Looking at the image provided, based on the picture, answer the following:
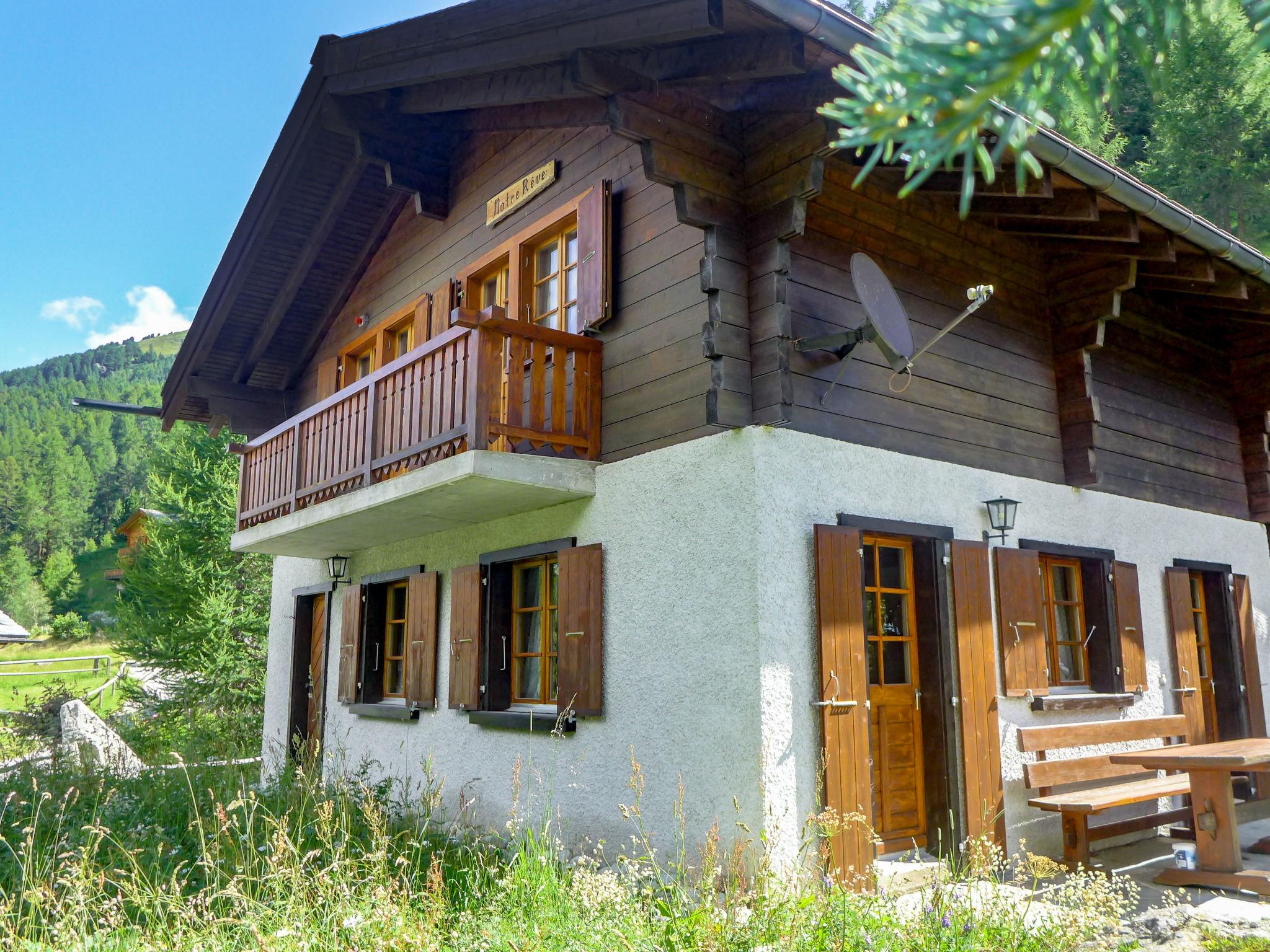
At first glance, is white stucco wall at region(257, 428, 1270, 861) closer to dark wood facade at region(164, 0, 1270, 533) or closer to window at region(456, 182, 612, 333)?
dark wood facade at region(164, 0, 1270, 533)

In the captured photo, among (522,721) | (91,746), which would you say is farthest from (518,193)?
(91,746)

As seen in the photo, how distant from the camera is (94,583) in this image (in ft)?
202

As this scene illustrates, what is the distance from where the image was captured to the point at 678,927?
147 inches

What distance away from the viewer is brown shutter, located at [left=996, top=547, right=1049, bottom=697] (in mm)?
6547

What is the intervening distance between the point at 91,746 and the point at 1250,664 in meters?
10.5

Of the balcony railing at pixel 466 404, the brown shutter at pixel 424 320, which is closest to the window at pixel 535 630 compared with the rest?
the balcony railing at pixel 466 404

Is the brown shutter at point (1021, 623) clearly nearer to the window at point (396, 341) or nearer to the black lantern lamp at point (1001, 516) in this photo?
the black lantern lamp at point (1001, 516)

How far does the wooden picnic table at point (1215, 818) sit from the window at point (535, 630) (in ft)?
12.5

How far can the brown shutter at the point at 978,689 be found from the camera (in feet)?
19.6

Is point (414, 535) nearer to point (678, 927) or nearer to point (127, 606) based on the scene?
point (678, 927)

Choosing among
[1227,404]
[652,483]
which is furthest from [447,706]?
[1227,404]

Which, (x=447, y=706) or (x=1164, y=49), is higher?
(x=1164, y=49)

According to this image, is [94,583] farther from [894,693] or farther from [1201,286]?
[1201,286]

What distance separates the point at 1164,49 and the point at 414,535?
24.9ft
